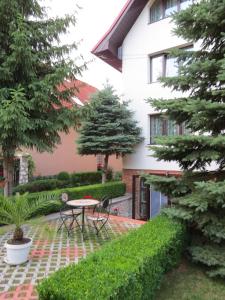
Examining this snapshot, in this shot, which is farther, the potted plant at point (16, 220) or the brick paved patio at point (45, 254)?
the potted plant at point (16, 220)

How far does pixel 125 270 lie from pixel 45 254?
321 cm

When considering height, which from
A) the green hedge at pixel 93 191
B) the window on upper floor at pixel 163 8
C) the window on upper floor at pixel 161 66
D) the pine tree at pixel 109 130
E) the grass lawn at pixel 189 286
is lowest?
the grass lawn at pixel 189 286

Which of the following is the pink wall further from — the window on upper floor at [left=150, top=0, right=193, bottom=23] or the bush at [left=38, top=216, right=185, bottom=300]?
the bush at [left=38, top=216, right=185, bottom=300]

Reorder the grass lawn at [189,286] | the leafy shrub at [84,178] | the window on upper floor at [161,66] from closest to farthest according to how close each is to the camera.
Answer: the grass lawn at [189,286], the window on upper floor at [161,66], the leafy shrub at [84,178]

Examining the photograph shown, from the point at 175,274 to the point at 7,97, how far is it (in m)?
6.29

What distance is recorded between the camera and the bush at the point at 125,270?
2844 mm

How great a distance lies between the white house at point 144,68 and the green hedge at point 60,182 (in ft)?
9.42

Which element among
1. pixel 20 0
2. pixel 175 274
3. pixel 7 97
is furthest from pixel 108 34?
pixel 175 274

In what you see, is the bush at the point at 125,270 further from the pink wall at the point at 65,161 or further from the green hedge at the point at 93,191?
the pink wall at the point at 65,161

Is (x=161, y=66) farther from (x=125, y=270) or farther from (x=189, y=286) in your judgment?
(x=125, y=270)

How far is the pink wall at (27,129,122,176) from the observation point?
47.0ft

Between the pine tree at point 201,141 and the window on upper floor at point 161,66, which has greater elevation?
the window on upper floor at point 161,66

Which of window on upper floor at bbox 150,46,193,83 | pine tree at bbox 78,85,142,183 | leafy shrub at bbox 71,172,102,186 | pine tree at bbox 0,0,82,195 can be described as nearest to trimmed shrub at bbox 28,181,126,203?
pine tree at bbox 78,85,142,183

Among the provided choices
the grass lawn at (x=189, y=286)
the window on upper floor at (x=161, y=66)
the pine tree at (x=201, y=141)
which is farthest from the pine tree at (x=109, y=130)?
the grass lawn at (x=189, y=286)
